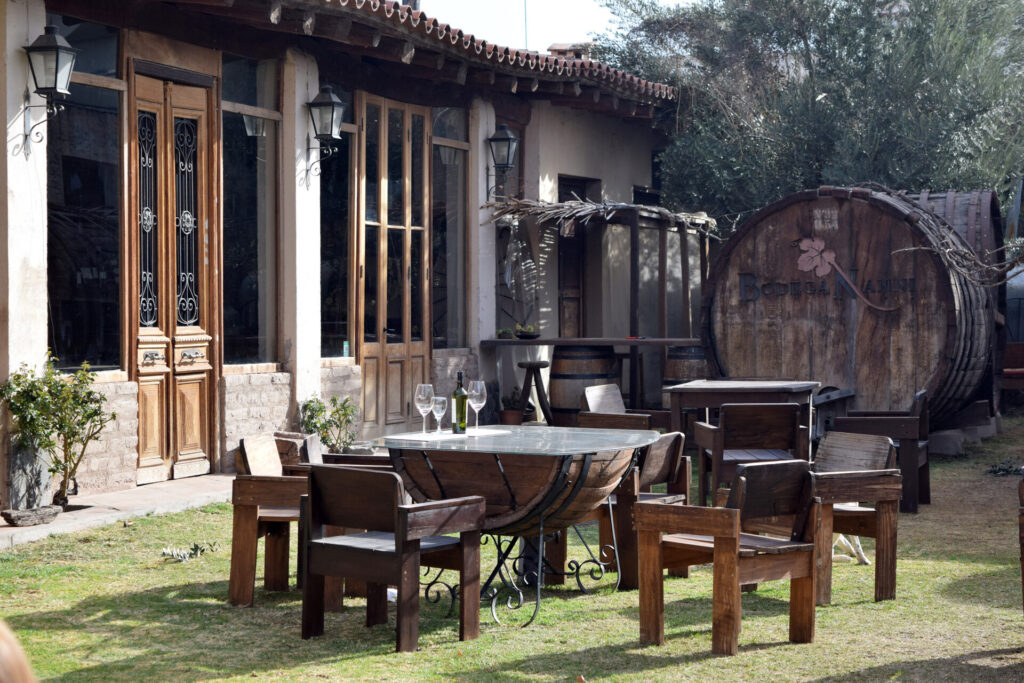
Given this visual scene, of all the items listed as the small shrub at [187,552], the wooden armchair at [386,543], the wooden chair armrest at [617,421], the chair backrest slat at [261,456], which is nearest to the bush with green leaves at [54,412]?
the small shrub at [187,552]

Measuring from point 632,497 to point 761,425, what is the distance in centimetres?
172

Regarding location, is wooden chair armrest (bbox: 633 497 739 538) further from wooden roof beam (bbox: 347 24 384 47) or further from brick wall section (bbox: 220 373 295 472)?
wooden roof beam (bbox: 347 24 384 47)

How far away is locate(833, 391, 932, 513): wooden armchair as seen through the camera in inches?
300

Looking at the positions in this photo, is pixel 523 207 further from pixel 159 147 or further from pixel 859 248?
pixel 159 147

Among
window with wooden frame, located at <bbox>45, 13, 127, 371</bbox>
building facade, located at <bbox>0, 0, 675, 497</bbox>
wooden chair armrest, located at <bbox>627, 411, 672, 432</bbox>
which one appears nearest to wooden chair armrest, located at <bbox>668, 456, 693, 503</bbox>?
wooden chair armrest, located at <bbox>627, 411, 672, 432</bbox>

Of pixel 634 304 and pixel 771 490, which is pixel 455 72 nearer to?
pixel 634 304

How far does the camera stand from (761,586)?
5.59 metres

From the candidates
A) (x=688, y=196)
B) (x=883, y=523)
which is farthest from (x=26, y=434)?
(x=688, y=196)

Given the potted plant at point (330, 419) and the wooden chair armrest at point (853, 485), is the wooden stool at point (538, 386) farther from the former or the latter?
the wooden chair armrest at point (853, 485)

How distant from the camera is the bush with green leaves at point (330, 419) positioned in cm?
914

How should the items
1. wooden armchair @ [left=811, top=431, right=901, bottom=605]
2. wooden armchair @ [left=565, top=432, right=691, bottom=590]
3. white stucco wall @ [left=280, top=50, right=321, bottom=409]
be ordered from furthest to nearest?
white stucco wall @ [left=280, top=50, right=321, bottom=409] → wooden armchair @ [left=565, top=432, right=691, bottom=590] → wooden armchair @ [left=811, top=431, right=901, bottom=605]

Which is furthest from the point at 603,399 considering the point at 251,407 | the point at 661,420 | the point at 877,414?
the point at 251,407

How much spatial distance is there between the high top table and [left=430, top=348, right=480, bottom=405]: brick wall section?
5.55 meters

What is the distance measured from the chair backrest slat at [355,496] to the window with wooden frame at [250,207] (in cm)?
440
